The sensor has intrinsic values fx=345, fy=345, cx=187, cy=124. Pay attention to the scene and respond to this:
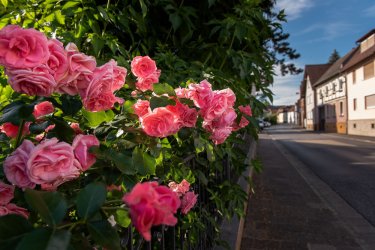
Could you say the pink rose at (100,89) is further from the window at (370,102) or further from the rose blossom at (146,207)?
the window at (370,102)

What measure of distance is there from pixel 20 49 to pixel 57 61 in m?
0.10

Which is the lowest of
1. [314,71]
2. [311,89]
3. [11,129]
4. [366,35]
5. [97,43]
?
[11,129]

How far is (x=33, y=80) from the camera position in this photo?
3.00 feet

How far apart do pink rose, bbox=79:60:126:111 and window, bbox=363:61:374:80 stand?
32.6 metres

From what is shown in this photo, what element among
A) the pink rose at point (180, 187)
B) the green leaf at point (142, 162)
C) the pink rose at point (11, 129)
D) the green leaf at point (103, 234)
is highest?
the pink rose at point (11, 129)

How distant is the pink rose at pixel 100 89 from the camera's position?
103cm

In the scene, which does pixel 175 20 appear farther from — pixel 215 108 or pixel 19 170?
pixel 19 170

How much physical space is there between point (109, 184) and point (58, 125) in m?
0.30

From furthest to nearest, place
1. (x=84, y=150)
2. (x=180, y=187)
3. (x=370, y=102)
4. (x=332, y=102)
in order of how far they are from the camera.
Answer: (x=332, y=102)
(x=370, y=102)
(x=180, y=187)
(x=84, y=150)

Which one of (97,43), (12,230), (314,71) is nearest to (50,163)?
(12,230)

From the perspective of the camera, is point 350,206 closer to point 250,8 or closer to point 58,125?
point 250,8

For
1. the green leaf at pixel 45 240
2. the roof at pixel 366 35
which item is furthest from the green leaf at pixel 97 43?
the roof at pixel 366 35

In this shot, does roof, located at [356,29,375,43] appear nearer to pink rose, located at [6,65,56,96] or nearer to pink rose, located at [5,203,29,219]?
pink rose, located at [6,65,56,96]

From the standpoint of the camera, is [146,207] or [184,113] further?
[184,113]
